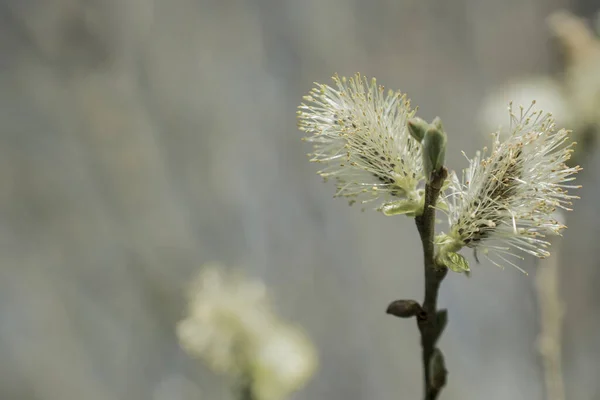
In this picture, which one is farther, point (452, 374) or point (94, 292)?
point (452, 374)

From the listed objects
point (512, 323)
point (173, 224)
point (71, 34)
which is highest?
point (71, 34)

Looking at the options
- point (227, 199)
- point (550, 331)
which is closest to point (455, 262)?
point (550, 331)

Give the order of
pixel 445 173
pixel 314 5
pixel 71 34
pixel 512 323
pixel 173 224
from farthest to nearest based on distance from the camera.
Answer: pixel 512 323
pixel 314 5
pixel 173 224
pixel 71 34
pixel 445 173

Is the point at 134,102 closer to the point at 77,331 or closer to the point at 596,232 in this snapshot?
the point at 77,331

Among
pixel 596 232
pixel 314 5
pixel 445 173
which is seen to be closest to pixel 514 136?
pixel 445 173

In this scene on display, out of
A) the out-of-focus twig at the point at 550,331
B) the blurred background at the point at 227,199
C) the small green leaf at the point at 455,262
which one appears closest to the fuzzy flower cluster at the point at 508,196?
the small green leaf at the point at 455,262

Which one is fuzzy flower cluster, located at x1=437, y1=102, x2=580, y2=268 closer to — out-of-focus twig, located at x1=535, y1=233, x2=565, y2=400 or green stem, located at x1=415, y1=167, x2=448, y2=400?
green stem, located at x1=415, y1=167, x2=448, y2=400
